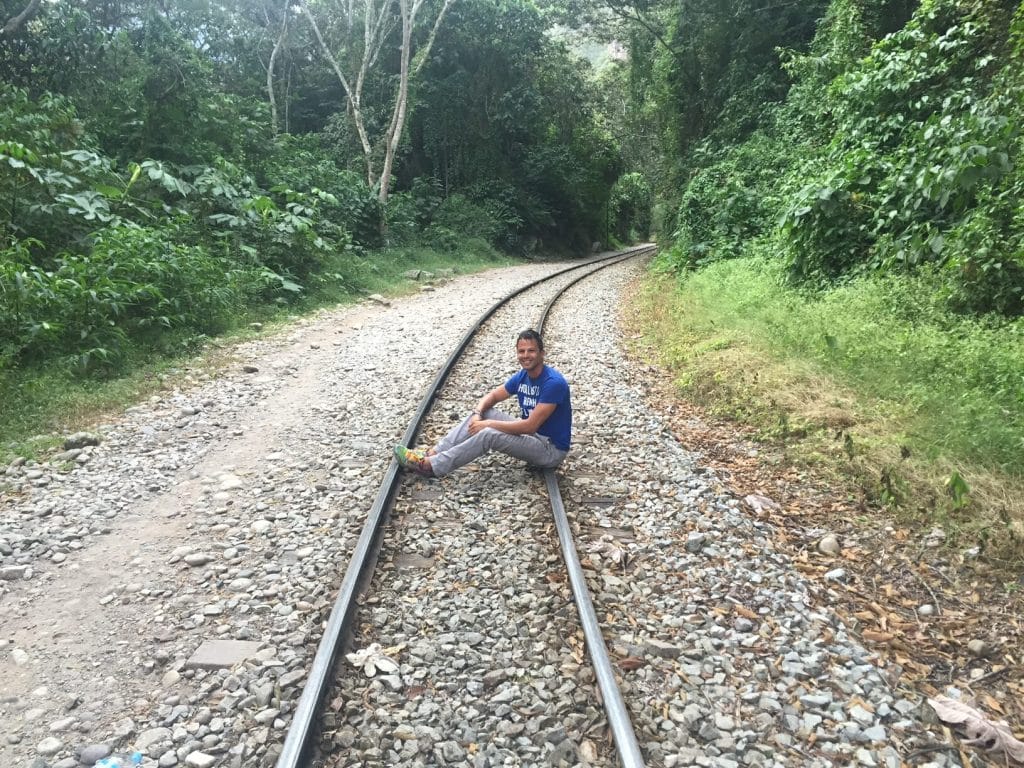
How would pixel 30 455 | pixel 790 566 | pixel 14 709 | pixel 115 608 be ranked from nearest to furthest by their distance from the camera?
pixel 14 709 → pixel 115 608 → pixel 790 566 → pixel 30 455

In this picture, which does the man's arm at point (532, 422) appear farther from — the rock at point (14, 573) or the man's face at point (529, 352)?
the rock at point (14, 573)

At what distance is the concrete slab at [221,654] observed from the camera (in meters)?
2.99

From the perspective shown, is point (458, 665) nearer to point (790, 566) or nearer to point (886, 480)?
point (790, 566)

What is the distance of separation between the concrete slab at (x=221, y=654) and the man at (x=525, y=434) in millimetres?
1947

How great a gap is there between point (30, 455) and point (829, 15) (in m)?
16.7

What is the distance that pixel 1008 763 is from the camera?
2486mm

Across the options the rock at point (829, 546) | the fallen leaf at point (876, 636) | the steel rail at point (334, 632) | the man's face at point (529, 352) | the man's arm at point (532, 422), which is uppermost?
the man's face at point (529, 352)

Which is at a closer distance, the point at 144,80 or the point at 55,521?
the point at 55,521

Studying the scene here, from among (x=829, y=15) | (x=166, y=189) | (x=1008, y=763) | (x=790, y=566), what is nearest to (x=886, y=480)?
(x=790, y=566)

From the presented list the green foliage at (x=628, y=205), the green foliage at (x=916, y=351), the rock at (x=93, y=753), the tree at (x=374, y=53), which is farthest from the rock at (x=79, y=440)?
the green foliage at (x=628, y=205)

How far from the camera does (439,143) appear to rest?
88.7 ft

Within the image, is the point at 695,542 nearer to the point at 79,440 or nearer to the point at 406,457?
the point at 406,457

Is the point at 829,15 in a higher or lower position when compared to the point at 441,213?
higher

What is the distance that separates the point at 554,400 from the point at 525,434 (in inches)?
13.6
